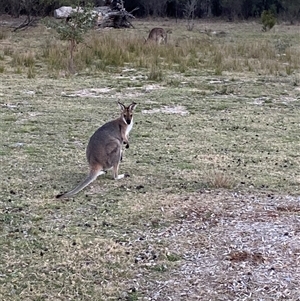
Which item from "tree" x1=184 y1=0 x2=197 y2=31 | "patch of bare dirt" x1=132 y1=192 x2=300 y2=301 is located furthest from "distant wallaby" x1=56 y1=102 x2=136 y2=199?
"tree" x1=184 y1=0 x2=197 y2=31

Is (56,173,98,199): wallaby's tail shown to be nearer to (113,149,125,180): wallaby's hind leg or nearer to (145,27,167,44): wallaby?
(113,149,125,180): wallaby's hind leg

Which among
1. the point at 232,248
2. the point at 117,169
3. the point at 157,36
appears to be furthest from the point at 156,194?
the point at 157,36

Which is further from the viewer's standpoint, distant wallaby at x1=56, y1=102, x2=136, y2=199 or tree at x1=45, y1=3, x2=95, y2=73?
tree at x1=45, y1=3, x2=95, y2=73

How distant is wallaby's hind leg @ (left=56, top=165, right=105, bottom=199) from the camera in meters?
5.36

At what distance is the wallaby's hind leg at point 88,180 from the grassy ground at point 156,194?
60 millimetres

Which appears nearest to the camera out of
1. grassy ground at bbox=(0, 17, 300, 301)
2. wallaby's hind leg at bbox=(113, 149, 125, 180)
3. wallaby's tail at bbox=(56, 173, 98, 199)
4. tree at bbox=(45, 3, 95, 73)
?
grassy ground at bbox=(0, 17, 300, 301)

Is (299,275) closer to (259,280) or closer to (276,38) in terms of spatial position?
(259,280)

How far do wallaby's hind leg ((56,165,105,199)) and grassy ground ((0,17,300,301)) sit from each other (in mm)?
60

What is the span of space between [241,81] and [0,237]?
Result: 859cm

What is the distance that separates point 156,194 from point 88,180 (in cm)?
60

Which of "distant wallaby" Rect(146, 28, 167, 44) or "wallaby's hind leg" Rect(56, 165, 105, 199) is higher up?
"wallaby's hind leg" Rect(56, 165, 105, 199)

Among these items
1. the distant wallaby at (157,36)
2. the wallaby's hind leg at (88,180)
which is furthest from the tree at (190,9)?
the wallaby's hind leg at (88,180)

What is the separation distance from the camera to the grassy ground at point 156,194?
3988 mm

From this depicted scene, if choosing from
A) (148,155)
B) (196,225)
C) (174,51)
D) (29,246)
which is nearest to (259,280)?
(196,225)
